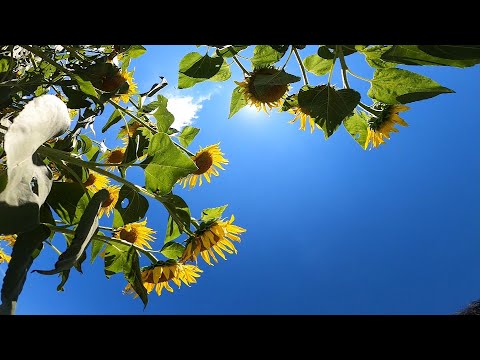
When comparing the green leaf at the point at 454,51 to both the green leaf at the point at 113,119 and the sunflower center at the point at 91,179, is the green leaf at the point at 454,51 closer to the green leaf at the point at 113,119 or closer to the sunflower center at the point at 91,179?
the green leaf at the point at 113,119

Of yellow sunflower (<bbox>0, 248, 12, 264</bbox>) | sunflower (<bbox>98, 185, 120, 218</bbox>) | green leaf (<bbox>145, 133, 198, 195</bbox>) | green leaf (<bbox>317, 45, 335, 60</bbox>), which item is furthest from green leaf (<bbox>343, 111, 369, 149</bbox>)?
yellow sunflower (<bbox>0, 248, 12, 264</bbox>)

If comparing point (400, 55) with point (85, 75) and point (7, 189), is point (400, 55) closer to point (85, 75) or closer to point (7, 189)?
point (7, 189)

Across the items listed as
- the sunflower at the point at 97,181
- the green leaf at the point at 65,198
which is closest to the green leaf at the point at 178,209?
the green leaf at the point at 65,198

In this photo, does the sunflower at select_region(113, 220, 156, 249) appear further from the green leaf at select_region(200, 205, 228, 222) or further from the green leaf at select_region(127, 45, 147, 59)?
the green leaf at select_region(127, 45, 147, 59)

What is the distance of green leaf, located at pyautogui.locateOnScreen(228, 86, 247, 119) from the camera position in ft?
3.43

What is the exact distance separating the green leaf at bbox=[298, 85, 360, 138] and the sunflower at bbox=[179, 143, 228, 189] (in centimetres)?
64

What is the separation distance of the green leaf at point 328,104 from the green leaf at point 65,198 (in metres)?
0.42

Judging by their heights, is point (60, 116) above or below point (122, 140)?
below

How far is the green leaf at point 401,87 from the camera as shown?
0.73 metres

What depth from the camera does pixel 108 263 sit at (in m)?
0.97

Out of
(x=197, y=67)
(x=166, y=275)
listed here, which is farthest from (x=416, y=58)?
(x=166, y=275)
